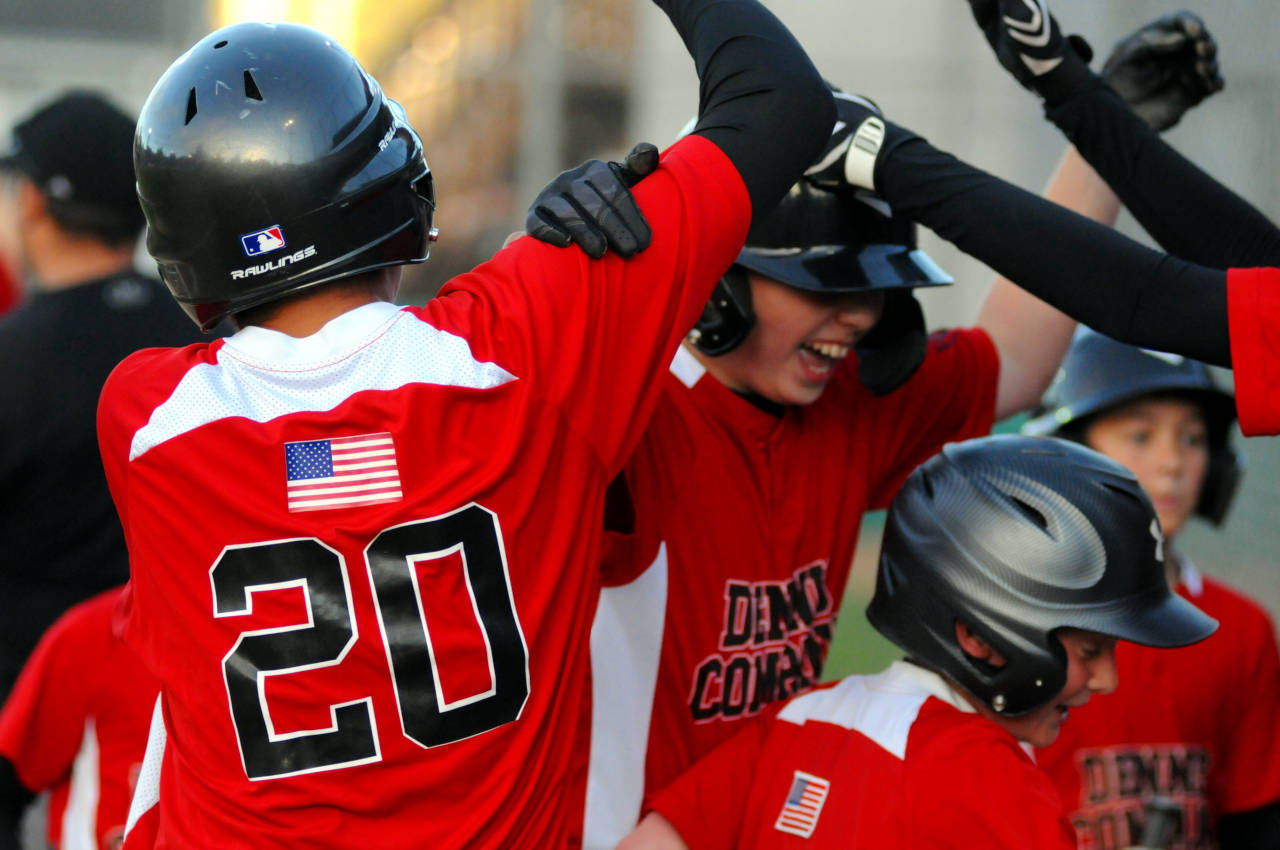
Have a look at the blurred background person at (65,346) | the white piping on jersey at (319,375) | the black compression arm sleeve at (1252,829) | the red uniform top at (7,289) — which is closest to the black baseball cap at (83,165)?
the blurred background person at (65,346)

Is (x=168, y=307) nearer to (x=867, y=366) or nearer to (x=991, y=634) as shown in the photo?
(x=867, y=366)

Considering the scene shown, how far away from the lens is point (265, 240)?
81.0 inches

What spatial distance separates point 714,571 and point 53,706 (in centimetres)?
167

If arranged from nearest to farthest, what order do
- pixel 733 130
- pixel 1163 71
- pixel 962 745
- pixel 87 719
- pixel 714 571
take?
pixel 733 130, pixel 962 745, pixel 714 571, pixel 1163 71, pixel 87 719

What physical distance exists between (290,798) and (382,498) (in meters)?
0.44

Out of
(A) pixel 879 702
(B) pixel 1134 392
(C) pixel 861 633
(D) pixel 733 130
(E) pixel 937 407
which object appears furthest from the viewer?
(C) pixel 861 633

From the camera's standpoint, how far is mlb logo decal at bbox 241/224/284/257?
206 centimetres

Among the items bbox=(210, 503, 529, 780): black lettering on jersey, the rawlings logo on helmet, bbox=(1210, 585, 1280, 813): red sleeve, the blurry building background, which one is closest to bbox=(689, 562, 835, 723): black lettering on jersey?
bbox=(210, 503, 529, 780): black lettering on jersey

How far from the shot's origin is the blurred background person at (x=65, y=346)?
4.24 m

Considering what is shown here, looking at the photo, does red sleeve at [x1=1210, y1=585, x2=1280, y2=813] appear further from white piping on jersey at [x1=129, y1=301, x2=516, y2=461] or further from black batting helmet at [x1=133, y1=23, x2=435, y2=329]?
black batting helmet at [x1=133, y1=23, x2=435, y2=329]

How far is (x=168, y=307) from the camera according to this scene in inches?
175

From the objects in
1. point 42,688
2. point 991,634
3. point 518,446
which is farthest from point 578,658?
point 42,688

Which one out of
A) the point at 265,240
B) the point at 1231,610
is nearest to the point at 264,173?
the point at 265,240

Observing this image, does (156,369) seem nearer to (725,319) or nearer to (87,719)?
(725,319)
